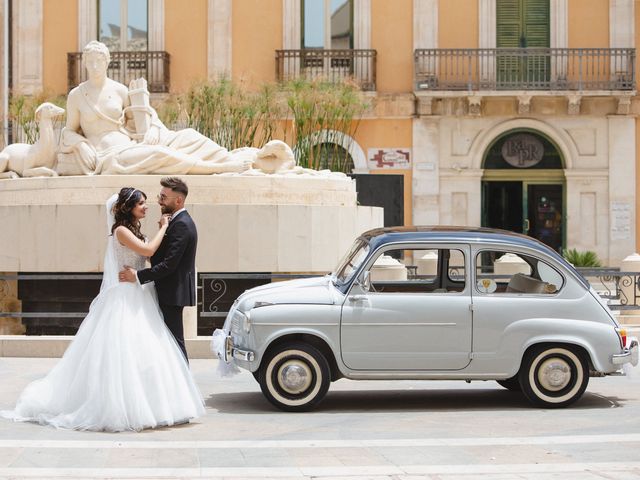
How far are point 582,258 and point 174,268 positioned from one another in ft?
74.4

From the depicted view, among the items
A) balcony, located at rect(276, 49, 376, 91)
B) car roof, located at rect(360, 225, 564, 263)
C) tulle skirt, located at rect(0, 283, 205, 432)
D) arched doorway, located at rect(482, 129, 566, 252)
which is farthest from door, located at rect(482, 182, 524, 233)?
tulle skirt, located at rect(0, 283, 205, 432)

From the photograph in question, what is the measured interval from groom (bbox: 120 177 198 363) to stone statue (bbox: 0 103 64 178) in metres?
6.80

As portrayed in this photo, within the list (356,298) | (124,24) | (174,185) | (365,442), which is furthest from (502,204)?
(365,442)

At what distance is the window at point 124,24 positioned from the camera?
3503 centimetres

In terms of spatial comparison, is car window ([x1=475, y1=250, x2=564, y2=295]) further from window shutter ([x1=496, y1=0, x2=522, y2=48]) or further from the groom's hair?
window shutter ([x1=496, y1=0, x2=522, y2=48])

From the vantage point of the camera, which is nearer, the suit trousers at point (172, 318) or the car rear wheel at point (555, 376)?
the suit trousers at point (172, 318)

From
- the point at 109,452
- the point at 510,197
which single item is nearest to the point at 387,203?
the point at 510,197

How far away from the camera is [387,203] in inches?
922

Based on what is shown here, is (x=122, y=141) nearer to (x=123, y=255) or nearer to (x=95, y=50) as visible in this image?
(x=95, y=50)

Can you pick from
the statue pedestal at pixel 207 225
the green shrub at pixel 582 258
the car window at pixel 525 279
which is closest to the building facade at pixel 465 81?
the green shrub at pixel 582 258

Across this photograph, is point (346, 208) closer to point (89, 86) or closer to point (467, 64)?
point (89, 86)

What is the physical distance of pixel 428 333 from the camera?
9633 millimetres

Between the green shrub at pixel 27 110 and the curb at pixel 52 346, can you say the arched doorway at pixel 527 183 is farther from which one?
the curb at pixel 52 346

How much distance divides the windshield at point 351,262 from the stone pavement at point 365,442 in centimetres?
113
